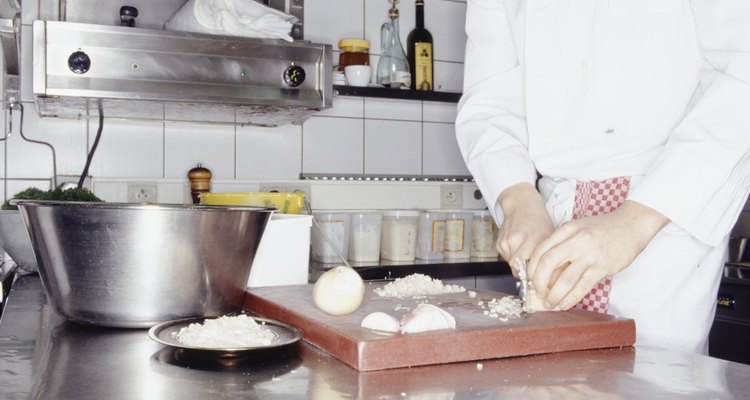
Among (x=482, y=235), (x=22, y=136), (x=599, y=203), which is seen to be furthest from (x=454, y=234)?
(x=22, y=136)

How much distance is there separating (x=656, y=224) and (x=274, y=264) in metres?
0.59

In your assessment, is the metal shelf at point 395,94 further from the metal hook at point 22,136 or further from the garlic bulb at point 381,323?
the garlic bulb at point 381,323

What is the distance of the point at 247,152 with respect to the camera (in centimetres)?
262

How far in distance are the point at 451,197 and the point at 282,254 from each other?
180 cm

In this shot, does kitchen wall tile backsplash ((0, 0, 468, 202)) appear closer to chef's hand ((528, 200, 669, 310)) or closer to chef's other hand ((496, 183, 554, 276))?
chef's other hand ((496, 183, 554, 276))

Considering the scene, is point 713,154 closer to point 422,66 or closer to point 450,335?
point 450,335

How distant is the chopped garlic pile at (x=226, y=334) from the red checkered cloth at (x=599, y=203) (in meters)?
0.65

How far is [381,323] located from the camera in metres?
0.79

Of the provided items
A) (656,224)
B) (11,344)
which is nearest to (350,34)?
(656,224)

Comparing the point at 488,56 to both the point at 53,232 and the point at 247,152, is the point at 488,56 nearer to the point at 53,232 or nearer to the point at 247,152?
the point at 53,232

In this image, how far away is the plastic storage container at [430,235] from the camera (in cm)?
250

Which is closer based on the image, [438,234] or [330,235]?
[330,235]

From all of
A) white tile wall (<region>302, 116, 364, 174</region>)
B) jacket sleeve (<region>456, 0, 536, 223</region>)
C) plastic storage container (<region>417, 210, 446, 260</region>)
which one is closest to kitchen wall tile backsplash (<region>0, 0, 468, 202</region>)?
white tile wall (<region>302, 116, 364, 174</region>)

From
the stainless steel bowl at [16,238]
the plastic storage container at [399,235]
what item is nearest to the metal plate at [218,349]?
the stainless steel bowl at [16,238]
